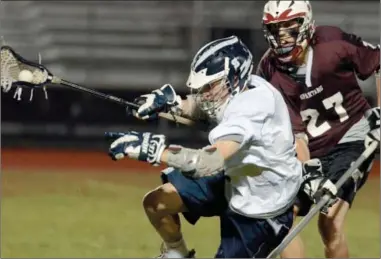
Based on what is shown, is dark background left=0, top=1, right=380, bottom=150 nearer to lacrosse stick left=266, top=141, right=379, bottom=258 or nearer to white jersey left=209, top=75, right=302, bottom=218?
lacrosse stick left=266, top=141, right=379, bottom=258

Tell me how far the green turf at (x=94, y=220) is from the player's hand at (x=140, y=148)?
2146 mm

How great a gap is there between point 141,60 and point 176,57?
1.31ft

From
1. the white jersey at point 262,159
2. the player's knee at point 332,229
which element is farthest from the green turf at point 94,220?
the white jersey at point 262,159

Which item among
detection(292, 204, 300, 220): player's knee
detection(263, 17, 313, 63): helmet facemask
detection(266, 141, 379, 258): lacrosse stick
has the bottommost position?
detection(292, 204, 300, 220): player's knee

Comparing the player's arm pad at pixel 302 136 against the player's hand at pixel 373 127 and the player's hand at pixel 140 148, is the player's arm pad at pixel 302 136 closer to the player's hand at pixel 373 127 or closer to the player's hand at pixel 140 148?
the player's hand at pixel 373 127

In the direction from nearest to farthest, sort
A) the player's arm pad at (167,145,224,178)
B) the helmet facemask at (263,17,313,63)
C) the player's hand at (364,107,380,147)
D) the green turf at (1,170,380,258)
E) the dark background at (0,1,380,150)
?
1. the player's arm pad at (167,145,224,178)
2. the helmet facemask at (263,17,313,63)
3. the player's hand at (364,107,380,147)
4. the green turf at (1,170,380,258)
5. the dark background at (0,1,380,150)

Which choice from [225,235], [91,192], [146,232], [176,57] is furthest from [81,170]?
[225,235]

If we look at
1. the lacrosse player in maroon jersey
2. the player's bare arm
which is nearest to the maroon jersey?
the lacrosse player in maroon jersey

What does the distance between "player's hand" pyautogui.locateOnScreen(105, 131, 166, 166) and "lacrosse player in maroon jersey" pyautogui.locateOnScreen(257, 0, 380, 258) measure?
3.99 feet

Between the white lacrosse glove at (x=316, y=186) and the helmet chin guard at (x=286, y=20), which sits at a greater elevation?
the helmet chin guard at (x=286, y=20)

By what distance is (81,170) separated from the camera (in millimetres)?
9227

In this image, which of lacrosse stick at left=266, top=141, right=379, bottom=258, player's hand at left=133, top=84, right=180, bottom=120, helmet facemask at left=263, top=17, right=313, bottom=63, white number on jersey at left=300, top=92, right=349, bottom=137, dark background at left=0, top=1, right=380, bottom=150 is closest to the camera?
lacrosse stick at left=266, top=141, right=379, bottom=258

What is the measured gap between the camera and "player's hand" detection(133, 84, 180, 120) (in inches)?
172

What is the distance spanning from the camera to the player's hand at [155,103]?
436cm
